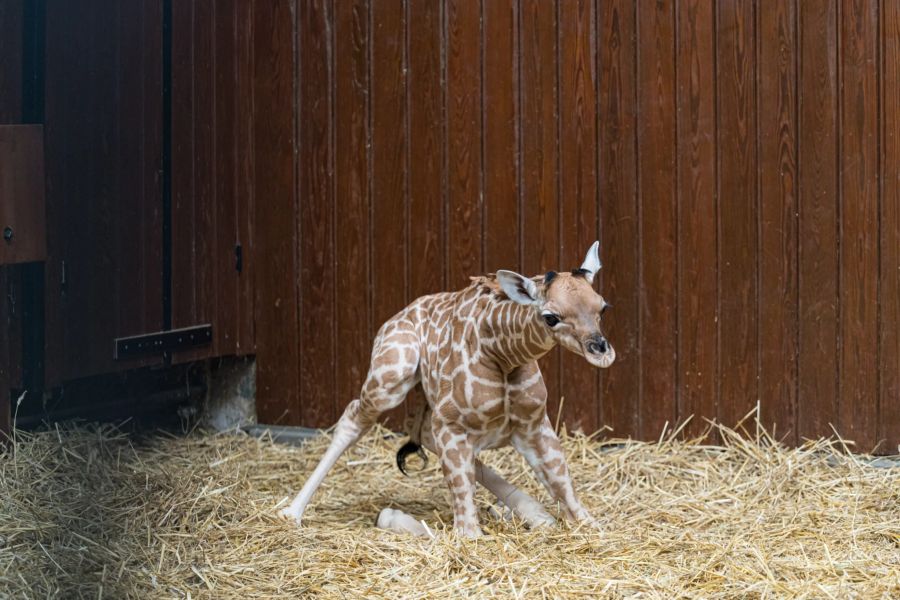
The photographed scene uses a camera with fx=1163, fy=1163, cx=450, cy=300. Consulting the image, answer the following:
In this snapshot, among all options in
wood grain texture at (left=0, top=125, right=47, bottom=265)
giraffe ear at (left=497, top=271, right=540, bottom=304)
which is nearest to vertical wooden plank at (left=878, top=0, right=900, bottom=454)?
giraffe ear at (left=497, top=271, right=540, bottom=304)

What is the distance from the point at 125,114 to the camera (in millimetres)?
4734

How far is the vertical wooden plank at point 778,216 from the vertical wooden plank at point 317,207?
79.0 inches

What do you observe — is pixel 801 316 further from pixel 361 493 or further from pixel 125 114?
pixel 125 114

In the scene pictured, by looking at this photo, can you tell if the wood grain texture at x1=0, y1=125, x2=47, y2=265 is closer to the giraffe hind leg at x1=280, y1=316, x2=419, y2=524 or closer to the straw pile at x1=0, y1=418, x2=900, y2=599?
the straw pile at x1=0, y1=418, x2=900, y2=599

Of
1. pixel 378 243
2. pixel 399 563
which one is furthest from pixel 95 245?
pixel 399 563

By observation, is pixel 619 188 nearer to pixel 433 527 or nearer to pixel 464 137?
pixel 464 137

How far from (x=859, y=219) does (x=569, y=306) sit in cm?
174

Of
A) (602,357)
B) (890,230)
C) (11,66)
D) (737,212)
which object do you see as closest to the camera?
(602,357)

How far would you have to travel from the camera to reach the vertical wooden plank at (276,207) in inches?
222

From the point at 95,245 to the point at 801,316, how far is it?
9.46 ft

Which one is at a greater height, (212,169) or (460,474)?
(212,169)

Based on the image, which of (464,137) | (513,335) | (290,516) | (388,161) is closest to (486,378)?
(513,335)

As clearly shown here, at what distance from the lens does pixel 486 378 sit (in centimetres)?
399

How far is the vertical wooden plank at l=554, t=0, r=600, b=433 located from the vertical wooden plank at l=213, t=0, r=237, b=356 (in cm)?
158
